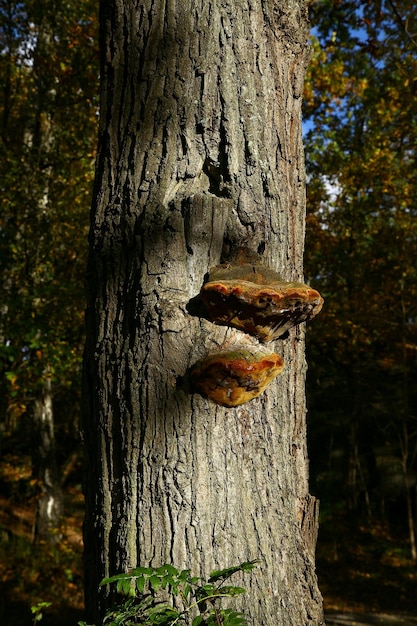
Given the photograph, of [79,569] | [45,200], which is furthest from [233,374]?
[79,569]

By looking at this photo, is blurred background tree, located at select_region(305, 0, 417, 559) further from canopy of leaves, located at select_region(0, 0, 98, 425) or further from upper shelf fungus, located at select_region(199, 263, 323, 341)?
upper shelf fungus, located at select_region(199, 263, 323, 341)

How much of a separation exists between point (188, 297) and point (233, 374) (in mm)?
267

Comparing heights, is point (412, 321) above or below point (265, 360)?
above

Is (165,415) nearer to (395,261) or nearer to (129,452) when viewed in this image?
(129,452)

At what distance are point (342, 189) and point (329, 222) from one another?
808mm

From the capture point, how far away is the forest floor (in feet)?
25.2

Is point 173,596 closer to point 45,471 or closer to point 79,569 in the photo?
point 79,569

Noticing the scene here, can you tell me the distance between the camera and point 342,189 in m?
11.5

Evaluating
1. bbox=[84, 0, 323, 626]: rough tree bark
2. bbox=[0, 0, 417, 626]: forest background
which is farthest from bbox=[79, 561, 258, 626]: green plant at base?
bbox=[0, 0, 417, 626]: forest background

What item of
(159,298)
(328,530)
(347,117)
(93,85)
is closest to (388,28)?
(93,85)

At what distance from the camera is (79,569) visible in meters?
8.70

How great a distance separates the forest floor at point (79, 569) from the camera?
7.68 m

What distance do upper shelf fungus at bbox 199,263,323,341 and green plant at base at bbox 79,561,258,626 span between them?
2.16 ft

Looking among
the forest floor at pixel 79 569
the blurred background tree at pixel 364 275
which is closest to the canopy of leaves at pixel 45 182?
the forest floor at pixel 79 569
